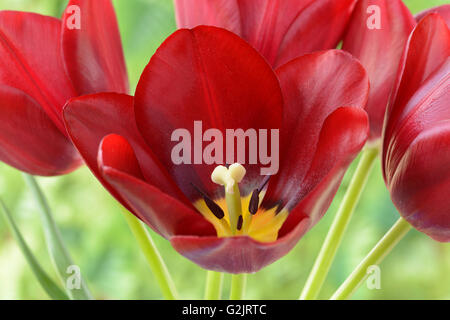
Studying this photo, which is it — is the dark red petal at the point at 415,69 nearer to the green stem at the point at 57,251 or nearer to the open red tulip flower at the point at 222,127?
the open red tulip flower at the point at 222,127

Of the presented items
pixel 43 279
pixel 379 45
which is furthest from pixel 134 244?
pixel 379 45

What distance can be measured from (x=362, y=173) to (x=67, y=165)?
0.14m

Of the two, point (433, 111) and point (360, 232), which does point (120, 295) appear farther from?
point (433, 111)

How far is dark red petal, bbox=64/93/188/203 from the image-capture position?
23cm

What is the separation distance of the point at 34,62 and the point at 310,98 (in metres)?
0.12

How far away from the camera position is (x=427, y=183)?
0.23 m

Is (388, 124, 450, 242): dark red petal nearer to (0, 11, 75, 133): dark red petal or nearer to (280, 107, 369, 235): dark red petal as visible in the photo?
(280, 107, 369, 235): dark red petal

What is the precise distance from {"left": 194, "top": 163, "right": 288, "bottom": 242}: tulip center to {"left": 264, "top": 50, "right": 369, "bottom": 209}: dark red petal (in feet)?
0.07

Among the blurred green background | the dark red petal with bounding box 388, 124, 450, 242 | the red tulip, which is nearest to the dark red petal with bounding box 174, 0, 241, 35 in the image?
the red tulip

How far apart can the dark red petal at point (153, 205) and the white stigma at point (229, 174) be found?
0.03 metres

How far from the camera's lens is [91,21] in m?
0.26
